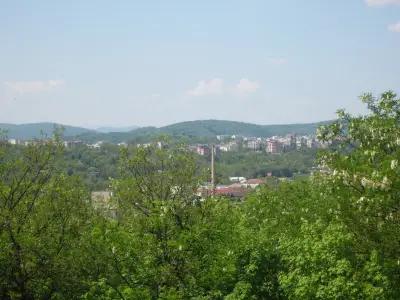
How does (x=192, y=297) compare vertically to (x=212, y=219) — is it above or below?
below

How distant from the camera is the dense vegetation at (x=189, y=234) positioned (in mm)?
14000

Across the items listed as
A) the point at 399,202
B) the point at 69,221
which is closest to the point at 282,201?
the point at 69,221

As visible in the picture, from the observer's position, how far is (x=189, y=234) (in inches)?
645

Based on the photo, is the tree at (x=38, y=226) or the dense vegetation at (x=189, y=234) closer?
the dense vegetation at (x=189, y=234)

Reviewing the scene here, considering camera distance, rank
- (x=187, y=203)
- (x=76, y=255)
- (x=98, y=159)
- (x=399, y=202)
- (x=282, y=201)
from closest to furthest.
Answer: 1. (x=399, y=202)
2. (x=76, y=255)
3. (x=187, y=203)
4. (x=282, y=201)
5. (x=98, y=159)

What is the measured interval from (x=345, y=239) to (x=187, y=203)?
276 inches

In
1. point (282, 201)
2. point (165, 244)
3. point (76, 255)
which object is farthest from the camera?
point (282, 201)

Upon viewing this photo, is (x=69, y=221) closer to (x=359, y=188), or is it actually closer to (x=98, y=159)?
(x=359, y=188)

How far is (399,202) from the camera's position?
1224cm

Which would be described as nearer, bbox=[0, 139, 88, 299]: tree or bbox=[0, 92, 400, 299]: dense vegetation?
bbox=[0, 92, 400, 299]: dense vegetation

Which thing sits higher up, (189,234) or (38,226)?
(189,234)

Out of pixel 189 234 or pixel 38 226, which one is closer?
pixel 189 234

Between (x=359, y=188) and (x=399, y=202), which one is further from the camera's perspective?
(x=359, y=188)

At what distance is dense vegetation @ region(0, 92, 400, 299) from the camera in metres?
14.0
